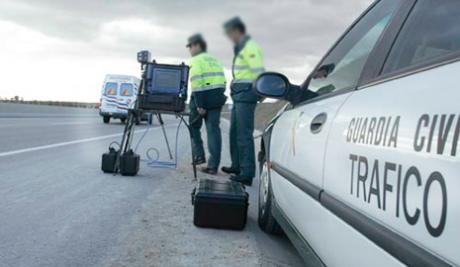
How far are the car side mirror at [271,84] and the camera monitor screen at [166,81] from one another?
3.59 metres

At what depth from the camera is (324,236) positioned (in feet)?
8.26

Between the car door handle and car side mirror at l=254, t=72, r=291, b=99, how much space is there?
764mm

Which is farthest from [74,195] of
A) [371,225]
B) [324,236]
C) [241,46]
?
[371,225]

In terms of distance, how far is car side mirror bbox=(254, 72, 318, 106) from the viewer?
3828 millimetres

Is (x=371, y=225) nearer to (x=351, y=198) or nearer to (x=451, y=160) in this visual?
(x=351, y=198)

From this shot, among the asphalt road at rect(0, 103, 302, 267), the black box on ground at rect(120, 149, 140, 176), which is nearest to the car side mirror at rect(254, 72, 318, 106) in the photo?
the asphalt road at rect(0, 103, 302, 267)

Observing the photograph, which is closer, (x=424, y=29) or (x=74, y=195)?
(x=424, y=29)

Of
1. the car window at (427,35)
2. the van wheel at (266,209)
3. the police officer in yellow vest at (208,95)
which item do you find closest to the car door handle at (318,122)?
the car window at (427,35)

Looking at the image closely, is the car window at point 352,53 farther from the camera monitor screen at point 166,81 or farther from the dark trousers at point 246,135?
the camera monitor screen at point 166,81

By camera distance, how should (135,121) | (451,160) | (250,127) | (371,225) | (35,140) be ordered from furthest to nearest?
(35,140)
(135,121)
(250,127)
(371,225)
(451,160)

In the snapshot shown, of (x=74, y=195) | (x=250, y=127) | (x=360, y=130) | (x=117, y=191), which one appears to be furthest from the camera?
(x=250, y=127)

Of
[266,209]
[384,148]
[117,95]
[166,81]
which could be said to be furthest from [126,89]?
[384,148]

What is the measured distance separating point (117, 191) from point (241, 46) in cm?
221

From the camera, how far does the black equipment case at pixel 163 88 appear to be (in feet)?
23.9
